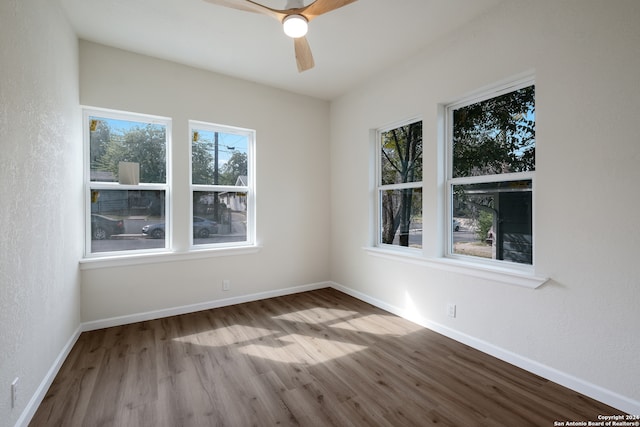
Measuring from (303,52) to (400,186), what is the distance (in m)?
1.91

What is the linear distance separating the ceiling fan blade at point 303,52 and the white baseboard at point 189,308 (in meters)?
2.87

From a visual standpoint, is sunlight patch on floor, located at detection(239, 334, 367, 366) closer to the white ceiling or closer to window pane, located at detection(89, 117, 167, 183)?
window pane, located at detection(89, 117, 167, 183)

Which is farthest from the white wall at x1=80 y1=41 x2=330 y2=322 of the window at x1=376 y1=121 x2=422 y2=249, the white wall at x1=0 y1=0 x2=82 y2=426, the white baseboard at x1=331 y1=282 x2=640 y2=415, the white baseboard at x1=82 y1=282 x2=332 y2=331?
the white baseboard at x1=331 y1=282 x2=640 y2=415

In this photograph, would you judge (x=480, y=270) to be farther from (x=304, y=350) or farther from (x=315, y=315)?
(x=315, y=315)

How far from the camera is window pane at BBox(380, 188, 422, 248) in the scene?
3.38 m

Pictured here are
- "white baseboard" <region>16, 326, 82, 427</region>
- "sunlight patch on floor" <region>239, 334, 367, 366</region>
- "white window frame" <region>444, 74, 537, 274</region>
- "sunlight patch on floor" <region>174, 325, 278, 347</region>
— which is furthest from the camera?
"sunlight patch on floor" <region>174, 325, 278, 347</region>

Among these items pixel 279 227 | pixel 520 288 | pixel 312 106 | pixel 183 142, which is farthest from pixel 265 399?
pixel 312 106

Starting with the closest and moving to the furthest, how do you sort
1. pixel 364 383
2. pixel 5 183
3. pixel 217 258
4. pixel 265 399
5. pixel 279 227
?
pixel 5 183 → pixel 265 399 → pixel 364 383 → pixel 217 258 → pixel 279 227

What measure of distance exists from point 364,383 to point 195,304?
7.64 feet

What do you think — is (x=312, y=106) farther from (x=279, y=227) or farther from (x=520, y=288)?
(x=520, y=288)

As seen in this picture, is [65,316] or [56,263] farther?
[65,316]

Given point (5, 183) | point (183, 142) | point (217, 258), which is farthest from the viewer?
point (217, 258)

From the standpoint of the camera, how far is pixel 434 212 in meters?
3.05

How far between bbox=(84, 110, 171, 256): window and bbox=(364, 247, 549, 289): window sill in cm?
286
